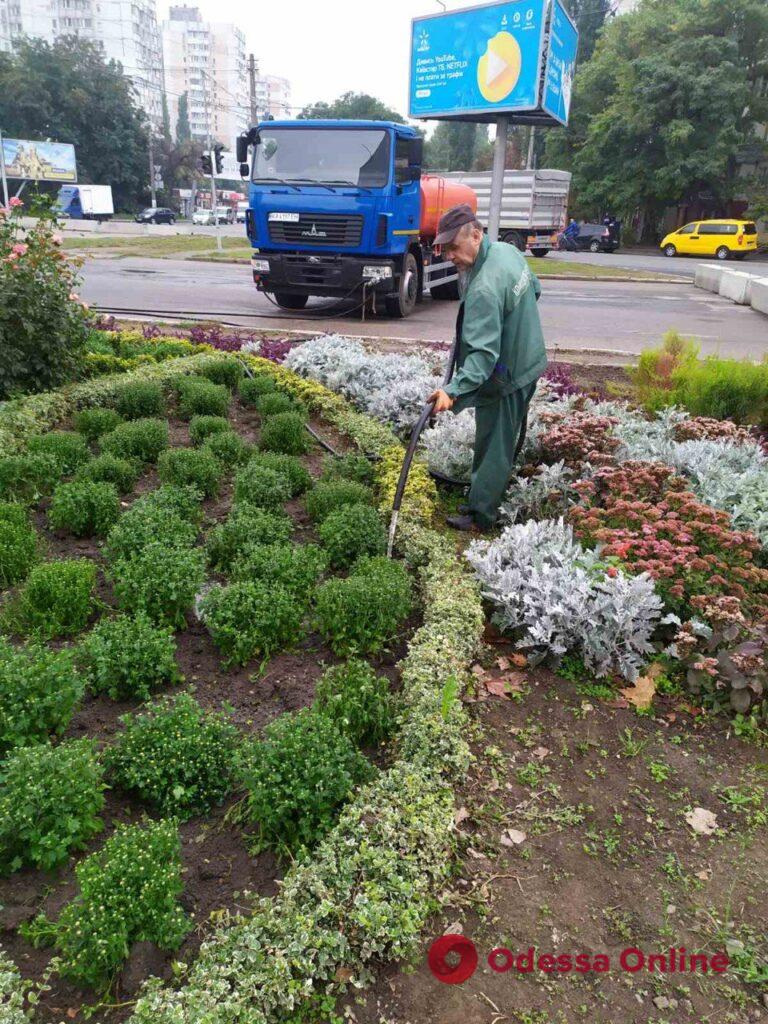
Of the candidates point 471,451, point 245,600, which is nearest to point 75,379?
point 471,451

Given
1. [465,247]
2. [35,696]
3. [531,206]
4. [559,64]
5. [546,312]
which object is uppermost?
[559,64]

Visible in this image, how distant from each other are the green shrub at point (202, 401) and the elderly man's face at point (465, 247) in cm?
283

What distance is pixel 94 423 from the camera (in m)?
5.92

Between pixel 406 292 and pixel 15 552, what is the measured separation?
399 inches

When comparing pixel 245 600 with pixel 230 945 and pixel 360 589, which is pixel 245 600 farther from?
pixel 230 945

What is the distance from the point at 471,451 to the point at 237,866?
141 inches

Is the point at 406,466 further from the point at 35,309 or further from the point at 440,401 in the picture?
the point at 35,309

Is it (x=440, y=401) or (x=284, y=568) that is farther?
(x=440, y=401)

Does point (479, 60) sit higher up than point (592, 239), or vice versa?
point (479, 60)

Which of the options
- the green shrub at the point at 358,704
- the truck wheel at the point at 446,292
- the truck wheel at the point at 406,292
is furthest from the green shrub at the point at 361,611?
the truck wheel at the point at 446,292

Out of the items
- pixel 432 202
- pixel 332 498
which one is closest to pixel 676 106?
pixel 432 202

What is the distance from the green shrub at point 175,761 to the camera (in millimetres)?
2598

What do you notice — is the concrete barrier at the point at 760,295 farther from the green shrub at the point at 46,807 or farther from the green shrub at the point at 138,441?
the green shrub at the point at 46,807

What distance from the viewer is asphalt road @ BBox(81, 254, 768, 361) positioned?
11.4 meters
